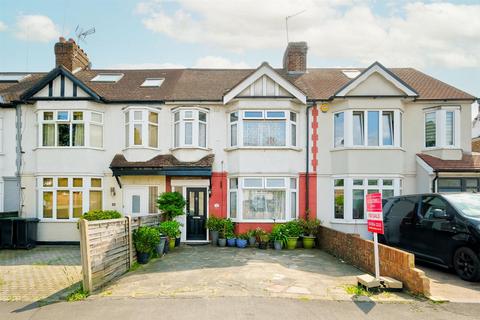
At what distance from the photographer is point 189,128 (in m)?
15.1

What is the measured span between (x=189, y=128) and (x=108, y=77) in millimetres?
6071

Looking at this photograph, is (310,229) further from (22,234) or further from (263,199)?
(22,234)

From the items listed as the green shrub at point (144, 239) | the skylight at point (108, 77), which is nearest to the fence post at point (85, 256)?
the green shrub at point (144, 239)

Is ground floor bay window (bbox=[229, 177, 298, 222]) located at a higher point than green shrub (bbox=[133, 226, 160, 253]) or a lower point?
higher

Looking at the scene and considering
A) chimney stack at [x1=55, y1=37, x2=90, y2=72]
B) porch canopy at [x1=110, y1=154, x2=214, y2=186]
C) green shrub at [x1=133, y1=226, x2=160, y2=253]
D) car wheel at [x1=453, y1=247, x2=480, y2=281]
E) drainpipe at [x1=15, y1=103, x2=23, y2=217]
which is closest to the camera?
car wheel at [x1=453, y1=247, x2=480, y2=281]

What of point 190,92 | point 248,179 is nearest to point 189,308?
point 248,179

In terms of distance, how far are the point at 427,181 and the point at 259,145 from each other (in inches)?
270

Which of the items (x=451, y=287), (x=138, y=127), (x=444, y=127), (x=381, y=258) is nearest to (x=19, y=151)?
(x=138, y=127)

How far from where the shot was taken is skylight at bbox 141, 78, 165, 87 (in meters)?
16.9

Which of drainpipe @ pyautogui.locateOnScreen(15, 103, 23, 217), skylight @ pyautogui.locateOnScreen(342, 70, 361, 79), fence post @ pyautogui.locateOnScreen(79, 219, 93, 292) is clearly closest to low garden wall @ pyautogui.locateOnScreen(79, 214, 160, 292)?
fence post @ pyautogui.locateOnScreen(79, 219, 93, 292)

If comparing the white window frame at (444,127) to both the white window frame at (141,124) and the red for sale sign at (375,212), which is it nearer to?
the red for sale sign at (375,212)

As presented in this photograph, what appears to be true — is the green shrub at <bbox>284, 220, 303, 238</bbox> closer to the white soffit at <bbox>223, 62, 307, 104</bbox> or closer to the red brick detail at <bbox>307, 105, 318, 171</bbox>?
the red brick detail at <bbox>307, 105, 318, 171</bbox>

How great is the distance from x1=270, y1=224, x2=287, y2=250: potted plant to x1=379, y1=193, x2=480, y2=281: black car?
3.91 metres

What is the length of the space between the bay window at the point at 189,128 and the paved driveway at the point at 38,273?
5.90 m
